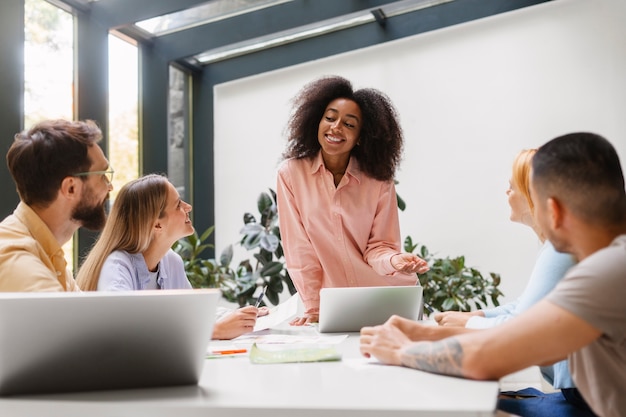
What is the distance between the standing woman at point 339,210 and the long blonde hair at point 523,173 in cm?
68

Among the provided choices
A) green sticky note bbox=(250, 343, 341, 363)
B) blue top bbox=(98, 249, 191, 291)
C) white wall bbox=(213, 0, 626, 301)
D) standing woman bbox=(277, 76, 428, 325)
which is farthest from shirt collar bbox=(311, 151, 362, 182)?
white wall bbox=(213, 0, 626, 301)

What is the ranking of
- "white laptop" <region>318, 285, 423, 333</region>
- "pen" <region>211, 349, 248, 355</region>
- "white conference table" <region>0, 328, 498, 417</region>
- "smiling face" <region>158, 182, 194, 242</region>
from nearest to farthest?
"white conference table" <region>0, 328, 498, 417</region>, "pen" <region>211, 349, 248, 355</region>, "white laptop" <region>318, 285, 423, 333</region>, "smiling face" <region>158, 182, 194, 242</region>

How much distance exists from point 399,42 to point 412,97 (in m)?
0.49

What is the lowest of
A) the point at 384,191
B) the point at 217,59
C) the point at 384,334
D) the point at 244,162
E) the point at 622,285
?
the point at 384,334

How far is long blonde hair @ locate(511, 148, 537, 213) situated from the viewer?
79.0 inches

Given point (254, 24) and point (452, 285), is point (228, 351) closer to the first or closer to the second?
point (452, 285)

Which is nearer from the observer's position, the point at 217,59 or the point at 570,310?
the point at 570,310

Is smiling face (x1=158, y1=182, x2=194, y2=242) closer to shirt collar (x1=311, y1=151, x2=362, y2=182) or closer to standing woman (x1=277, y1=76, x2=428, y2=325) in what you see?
standing woman (x1=277, y1=76, x2=428, y2=325)

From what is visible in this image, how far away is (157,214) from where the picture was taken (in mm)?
2420

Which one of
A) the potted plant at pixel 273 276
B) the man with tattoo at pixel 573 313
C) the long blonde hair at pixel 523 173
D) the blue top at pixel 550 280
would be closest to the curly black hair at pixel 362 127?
the long blonde hair at pixel 523 173

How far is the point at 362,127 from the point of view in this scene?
3006 millimetres

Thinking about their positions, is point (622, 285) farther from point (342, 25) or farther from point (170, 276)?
point (342, 25)

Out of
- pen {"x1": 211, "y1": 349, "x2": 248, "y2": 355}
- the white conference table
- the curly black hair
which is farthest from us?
the curly black hair

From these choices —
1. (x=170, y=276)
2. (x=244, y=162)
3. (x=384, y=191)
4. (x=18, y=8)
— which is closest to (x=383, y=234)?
(x=384, y=191)
